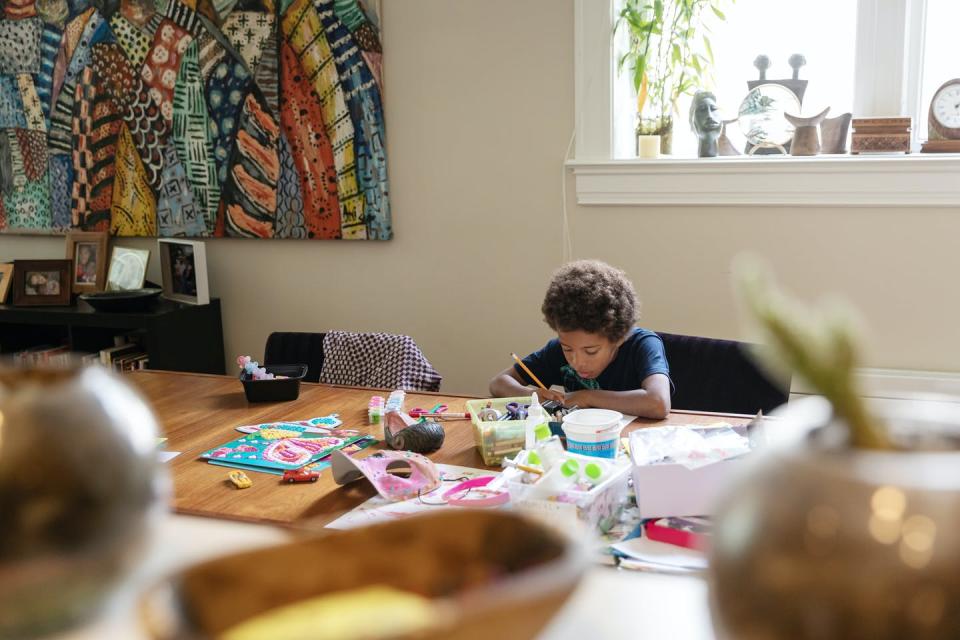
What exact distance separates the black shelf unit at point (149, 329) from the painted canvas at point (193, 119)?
37 cm

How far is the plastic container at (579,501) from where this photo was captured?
1.30 meters

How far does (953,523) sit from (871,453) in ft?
0.15

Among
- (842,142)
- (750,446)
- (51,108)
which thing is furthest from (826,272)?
(51,108)

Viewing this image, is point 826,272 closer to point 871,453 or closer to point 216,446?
point 216,446

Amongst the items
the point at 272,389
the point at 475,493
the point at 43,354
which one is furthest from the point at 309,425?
the point at 43,354

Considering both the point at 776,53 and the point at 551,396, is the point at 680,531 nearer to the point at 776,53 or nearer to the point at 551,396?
the point at 551,396

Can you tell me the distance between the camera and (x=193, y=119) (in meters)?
3.86

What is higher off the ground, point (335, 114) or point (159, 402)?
point (335, 114)

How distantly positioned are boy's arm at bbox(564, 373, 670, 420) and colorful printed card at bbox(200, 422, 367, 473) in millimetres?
506

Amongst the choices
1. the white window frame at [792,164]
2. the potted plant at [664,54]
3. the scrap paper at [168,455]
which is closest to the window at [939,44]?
the white window frame at [792,164]

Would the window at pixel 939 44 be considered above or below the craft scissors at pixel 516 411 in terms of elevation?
above

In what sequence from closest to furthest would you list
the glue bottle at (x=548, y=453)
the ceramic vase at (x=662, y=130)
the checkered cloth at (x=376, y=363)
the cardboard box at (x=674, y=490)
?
the cardboard box at (x=674, y=490), the glue bottle at (x=548, y=453), the checkered cloth at (x=376, y=363), the ceramic vase at (x=662, y=130)

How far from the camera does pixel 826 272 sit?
2.96m

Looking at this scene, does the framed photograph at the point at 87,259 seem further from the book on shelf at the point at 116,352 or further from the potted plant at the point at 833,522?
the potted plant at the point at 833,522
